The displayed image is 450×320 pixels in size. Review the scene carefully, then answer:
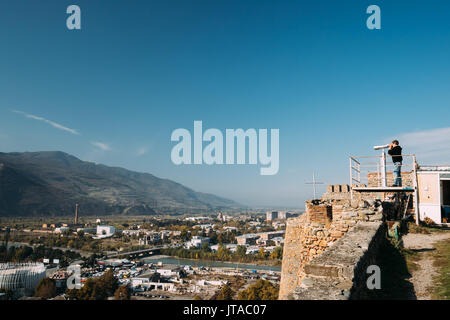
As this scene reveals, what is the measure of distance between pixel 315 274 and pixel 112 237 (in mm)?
133684

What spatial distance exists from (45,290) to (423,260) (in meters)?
56.0

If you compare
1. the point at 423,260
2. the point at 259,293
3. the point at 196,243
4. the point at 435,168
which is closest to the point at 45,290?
the point at 259,293

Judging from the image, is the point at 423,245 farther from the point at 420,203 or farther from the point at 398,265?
the point at 420,203

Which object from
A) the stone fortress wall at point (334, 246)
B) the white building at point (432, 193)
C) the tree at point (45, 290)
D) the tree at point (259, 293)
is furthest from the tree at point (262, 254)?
the stone fortress wall at point (334, 246)

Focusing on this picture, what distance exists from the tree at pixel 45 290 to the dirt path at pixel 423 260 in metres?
55.0

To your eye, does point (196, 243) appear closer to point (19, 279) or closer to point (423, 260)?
point (19, 279)

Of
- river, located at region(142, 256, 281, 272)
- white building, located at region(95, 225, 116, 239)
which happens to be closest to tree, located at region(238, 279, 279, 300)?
river, located at region(142, 256, 281, 272)

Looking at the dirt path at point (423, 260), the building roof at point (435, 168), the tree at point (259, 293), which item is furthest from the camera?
the tree at point (259, 293)

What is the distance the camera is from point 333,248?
4.58 meters

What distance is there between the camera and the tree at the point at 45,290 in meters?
47.5

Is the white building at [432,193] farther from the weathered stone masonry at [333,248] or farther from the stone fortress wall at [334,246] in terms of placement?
the weathered stone masonry at [333,248]

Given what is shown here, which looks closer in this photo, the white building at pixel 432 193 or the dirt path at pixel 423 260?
the dirt path at pixel 423 260

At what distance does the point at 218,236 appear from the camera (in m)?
126
